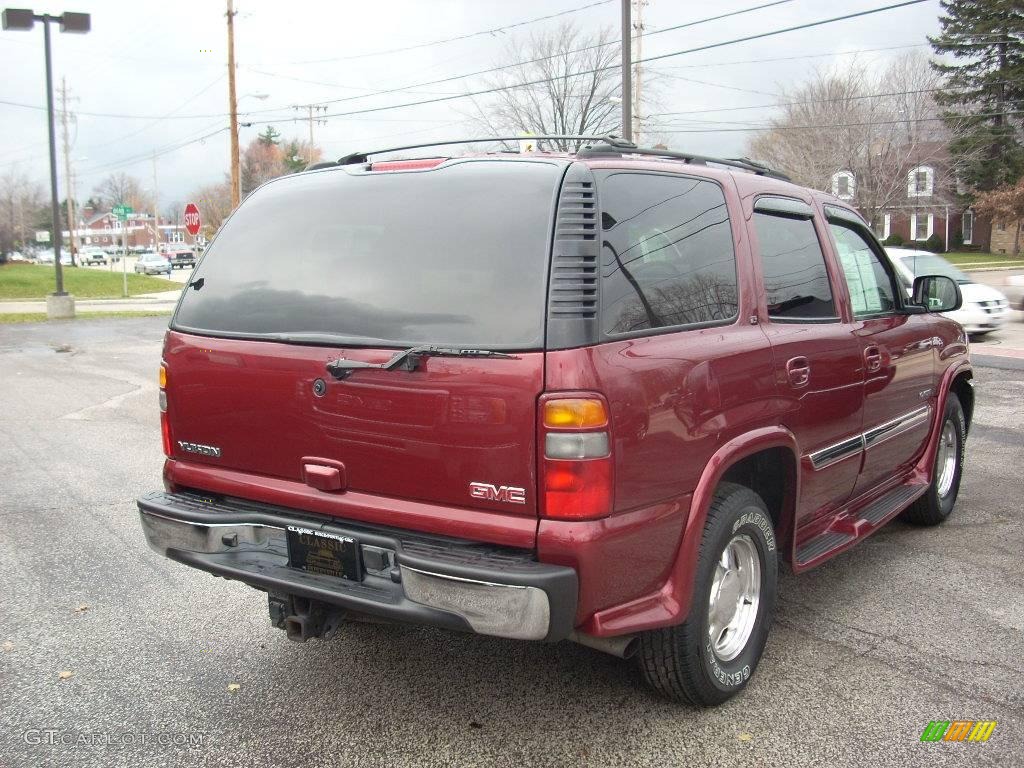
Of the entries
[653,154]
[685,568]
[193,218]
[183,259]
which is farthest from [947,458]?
[183,259]

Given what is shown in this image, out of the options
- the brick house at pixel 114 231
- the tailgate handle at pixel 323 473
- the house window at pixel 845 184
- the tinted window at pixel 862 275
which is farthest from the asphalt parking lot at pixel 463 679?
the brick house at pixel 114 231

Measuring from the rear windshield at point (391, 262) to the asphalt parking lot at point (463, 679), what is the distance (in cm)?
138

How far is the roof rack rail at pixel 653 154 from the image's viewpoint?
3.14 meters

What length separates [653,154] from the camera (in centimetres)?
350

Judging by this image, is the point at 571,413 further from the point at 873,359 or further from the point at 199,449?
the point at 873,359

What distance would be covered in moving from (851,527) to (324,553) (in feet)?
8.21

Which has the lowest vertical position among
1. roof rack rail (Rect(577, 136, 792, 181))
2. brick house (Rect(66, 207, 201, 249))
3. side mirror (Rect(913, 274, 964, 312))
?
side mirror (Rect(913, 274, 964, 312))

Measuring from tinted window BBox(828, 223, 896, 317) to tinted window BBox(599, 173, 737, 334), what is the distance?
1154mm

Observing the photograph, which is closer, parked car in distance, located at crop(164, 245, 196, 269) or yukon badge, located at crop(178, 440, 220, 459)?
yukon badge, located at crop(178, 440, 220, 459)

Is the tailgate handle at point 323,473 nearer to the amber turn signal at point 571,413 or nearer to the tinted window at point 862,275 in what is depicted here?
the amber turn signal at point 571,413

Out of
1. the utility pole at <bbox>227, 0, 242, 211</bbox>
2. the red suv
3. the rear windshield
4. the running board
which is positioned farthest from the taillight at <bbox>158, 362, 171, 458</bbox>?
the utility pole at <bbox>227, 0, 242, 211</bbox>

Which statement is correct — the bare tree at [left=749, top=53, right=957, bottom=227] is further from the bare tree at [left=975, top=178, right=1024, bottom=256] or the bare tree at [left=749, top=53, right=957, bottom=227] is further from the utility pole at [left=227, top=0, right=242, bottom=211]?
the utility pole at [left=227, top=0, right=242, bottom=211]

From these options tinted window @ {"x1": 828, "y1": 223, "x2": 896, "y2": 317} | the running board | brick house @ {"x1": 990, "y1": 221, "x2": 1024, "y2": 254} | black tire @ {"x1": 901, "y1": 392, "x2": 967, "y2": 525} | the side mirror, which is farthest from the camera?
brick house @ {"x1": 990, "y1": 221, "x2": 1024, "y2": 254}

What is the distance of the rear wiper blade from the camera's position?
2717 mm
